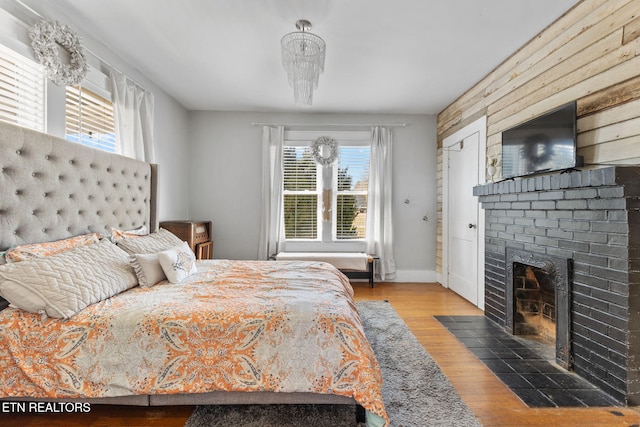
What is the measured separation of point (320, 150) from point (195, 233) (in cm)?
205

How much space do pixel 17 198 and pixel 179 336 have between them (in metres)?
1.30

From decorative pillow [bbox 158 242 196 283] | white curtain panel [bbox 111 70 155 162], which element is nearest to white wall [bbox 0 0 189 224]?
white curtain panel [bbox 111 70 155 162]

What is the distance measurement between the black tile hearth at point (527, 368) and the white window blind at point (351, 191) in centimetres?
204

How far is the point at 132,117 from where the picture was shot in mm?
3111

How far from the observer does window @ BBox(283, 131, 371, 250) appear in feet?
15.7

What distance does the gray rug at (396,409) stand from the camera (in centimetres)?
163

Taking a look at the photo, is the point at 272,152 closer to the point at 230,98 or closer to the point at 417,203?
the point at 230,98

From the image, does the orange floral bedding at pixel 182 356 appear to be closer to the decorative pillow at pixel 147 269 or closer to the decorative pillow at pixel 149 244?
the decorative pillow at pixel 147 269

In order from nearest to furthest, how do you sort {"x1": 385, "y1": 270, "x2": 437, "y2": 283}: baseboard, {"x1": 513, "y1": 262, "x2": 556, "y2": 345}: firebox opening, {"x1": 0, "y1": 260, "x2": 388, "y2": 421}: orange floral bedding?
{"x1": 0, "y1": 260, "x2": 388, "y2": 421}: orange floral bedding → {"x1": 513, "y1": 262, "x2": 556, "y2": 345}: firebox opening → {"x1": 385, "y1": 270, "x2": 437, "y2": 283}: baseboard

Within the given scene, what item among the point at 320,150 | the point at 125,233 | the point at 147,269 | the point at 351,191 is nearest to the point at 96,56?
the point at 125,233

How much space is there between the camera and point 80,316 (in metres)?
1.56

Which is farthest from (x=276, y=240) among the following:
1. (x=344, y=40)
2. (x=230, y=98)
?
(x=344, y=40)

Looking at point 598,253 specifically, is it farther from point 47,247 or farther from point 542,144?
point 47,247

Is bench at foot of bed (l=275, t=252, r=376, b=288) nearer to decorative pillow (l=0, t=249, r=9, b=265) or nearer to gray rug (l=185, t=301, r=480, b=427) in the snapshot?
gray rug (l=185, t=301, r=480, b=427)
